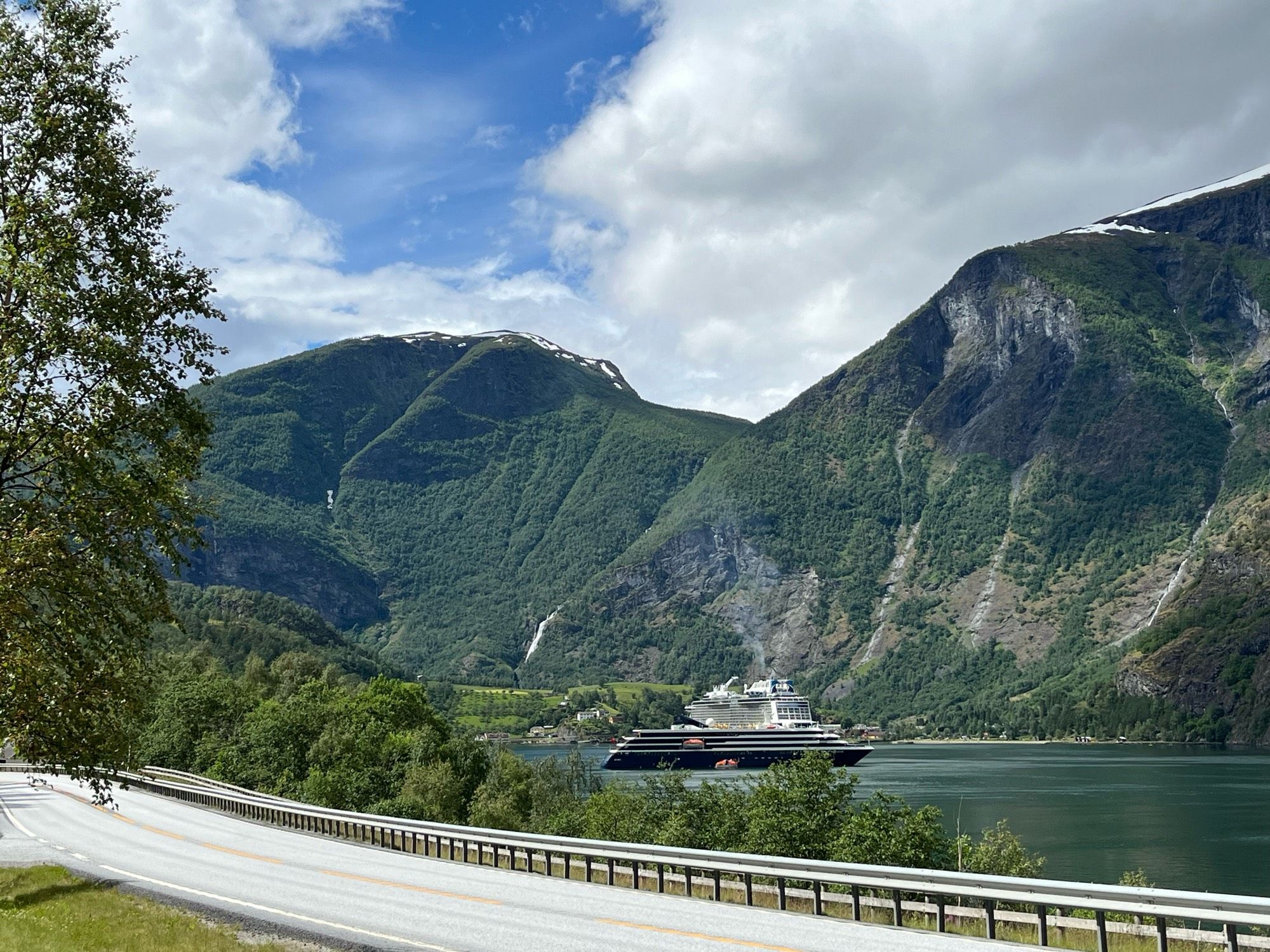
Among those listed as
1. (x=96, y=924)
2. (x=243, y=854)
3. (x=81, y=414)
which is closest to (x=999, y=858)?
(x=243, y=854)

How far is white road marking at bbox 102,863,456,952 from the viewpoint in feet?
57.5

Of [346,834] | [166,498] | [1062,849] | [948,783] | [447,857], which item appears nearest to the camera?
[166,498]

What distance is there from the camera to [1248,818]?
94.4 meters

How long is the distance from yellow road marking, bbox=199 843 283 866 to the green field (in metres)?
5.54

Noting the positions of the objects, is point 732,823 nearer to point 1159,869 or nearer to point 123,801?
point 123,801

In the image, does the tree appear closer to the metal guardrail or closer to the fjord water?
the metal guardrail

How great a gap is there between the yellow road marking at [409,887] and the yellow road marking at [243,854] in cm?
368

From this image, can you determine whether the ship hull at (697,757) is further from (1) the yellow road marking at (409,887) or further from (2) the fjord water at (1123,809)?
(1) the yellow road marking at (409,887)

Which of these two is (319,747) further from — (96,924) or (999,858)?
(96,924)

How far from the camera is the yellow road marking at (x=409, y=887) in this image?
22438 mm

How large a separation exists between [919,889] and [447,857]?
1860 cm

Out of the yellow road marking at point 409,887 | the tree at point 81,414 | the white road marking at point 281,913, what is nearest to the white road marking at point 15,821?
the white road marking at point 281,913

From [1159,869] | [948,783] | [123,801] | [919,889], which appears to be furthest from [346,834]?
[948,783]

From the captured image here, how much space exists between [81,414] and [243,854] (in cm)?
2154
